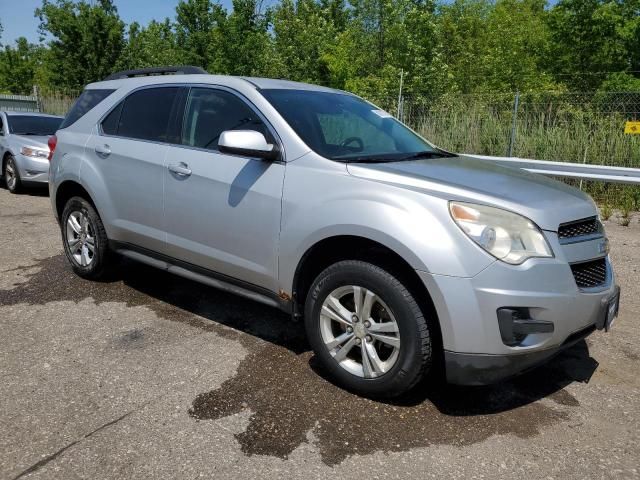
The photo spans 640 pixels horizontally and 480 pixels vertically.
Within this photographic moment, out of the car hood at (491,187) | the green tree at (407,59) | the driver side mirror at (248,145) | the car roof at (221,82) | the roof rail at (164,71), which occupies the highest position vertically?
the green tree at (407,59)

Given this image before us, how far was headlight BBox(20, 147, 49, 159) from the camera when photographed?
1006cm

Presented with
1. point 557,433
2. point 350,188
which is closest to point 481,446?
point 557,433

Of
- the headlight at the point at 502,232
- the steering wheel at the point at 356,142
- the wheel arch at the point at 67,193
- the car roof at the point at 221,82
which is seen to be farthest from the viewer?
the wheel arch at the point at 67,193

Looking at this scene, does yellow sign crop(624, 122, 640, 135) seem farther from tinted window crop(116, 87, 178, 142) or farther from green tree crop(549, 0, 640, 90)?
green tree crop(549, 0, 640, 90)

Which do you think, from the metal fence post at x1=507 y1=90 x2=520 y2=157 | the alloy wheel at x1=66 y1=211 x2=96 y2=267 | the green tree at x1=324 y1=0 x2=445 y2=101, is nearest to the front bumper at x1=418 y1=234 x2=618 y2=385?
the alloy wheel at x1=66 y1=211 x2=96 y2=267

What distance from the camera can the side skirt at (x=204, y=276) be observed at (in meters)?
3.55

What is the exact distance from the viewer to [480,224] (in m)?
2.72

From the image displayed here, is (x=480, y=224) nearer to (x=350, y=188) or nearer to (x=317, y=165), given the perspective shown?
(x=350, y=188)

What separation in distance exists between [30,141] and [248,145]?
8.44 metres

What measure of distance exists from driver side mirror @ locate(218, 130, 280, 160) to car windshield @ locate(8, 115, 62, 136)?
900cm

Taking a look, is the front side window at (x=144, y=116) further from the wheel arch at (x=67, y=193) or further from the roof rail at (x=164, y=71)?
the wheel arch at (x=67, y=193)

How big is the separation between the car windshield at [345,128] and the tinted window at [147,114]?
0.94 meters

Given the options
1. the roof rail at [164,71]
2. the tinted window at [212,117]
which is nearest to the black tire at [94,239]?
the roof rail at [164,71]

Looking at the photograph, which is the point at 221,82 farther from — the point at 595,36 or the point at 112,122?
the point at 595,36
